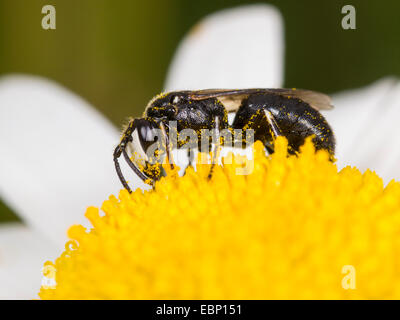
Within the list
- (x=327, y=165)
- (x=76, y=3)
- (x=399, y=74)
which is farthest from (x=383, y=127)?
(x=76, y=3)

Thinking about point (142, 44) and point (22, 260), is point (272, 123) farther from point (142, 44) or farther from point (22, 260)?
point (142, 44)

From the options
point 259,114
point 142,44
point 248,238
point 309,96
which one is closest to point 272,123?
point 259,114

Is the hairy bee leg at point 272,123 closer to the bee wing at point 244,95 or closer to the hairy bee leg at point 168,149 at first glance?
the bee wing at point 244,95

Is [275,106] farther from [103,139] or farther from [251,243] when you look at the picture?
[103,139]

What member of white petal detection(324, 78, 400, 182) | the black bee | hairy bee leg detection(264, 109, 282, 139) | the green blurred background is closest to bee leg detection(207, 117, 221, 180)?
the black bee

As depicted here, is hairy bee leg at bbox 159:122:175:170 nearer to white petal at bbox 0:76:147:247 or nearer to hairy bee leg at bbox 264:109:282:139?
hairy bee leg at bbox 264:109:282:139

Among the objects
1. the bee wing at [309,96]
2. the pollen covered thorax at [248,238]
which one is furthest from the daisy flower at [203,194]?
the bee wing at [309,96]
